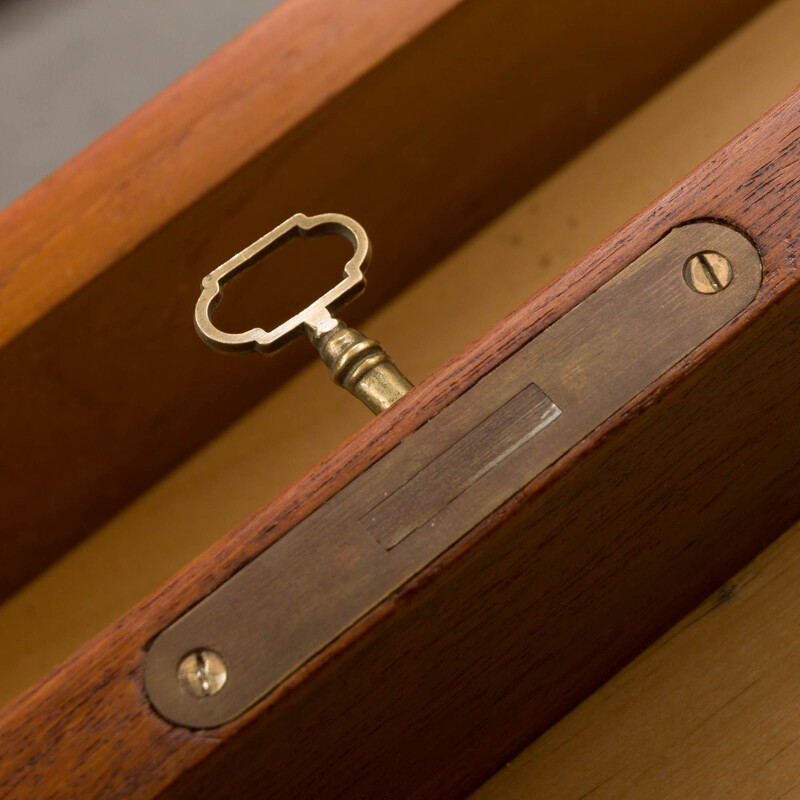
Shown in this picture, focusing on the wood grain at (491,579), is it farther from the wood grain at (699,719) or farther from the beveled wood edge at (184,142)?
the beveled wood edge at (184,142)

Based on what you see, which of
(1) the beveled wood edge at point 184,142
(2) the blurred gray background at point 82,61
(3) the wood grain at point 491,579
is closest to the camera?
(3) the wood grain at point 491,579

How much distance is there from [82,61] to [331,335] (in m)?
1.11

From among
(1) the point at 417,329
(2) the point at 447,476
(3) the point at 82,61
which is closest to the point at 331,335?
(2) the point at 447,476

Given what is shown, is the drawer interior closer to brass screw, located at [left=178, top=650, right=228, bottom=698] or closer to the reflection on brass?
the reflection on brass

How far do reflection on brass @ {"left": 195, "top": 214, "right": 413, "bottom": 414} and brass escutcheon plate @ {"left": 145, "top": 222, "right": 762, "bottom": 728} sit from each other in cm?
8

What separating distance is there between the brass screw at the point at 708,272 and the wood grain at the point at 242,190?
1.02ft

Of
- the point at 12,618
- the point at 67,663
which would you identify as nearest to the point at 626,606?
the point at 67,663

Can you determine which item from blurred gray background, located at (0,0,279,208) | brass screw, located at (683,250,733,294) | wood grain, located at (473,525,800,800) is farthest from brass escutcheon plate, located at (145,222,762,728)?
blurred gray background, located at (0,0,279,208)

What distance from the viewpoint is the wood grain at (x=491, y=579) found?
1.53 ft

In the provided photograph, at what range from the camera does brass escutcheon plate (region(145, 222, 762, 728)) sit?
47 centimetres

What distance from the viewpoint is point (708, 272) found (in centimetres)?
51

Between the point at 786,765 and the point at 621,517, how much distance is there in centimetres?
22

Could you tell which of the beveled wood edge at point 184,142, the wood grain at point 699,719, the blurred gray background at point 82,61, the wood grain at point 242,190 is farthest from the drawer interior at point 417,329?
the blurred gray background at point 82,61

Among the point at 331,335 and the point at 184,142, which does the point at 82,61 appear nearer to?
the point at 184,142
